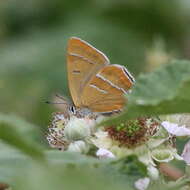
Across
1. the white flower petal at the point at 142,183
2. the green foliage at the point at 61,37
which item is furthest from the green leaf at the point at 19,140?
the green foliage at the point at 61,37

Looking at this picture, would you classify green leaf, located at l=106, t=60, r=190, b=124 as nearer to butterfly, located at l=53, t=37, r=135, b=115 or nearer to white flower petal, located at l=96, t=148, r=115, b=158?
white flower petal, located at l=96, t=148, r=115, b=158

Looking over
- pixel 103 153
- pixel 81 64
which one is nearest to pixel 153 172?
pixel 103 153

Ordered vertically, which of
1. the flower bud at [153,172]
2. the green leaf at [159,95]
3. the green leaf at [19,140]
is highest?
the green leaf at [159,95]

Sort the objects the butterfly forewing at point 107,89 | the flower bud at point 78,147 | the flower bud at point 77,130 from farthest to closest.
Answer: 1. the butterfly forewing at point 107,89
2. the flower bud at point 77,130
3. the flower bud at point 78,147

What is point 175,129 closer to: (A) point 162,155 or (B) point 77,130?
(A) point 162,155

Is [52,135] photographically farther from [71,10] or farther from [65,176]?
[71,10]

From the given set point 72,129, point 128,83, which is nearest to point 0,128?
point 72,129

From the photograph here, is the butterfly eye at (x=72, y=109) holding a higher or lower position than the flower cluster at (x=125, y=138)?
lower

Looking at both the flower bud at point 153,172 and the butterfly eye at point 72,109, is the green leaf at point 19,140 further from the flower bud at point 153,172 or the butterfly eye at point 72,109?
the butterfly eye at point 72,109

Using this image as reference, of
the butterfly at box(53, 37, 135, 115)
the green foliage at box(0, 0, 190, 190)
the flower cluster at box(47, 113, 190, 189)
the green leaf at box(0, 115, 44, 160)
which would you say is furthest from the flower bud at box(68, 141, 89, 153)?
the green foliage at box(0, 0, 190, 190)
